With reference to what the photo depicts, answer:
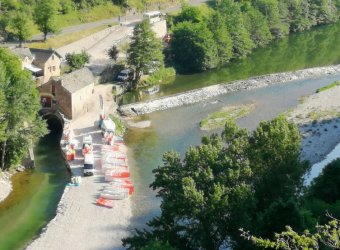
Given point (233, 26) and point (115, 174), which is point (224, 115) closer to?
point (115, 174)

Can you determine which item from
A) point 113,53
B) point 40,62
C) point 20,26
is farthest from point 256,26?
point 40,62

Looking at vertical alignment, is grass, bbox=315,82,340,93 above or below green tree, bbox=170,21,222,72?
below

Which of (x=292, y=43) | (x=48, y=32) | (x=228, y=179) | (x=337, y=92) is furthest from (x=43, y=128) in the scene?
(x=292, y=43)

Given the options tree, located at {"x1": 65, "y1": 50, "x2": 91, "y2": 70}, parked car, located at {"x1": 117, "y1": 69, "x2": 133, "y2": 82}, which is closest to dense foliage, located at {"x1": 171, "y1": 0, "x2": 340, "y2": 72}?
parked car, located at {"x1": 117, "y1": 69, "x2": 133, "y2": 82}

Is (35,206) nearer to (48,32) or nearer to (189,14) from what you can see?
(48,32)

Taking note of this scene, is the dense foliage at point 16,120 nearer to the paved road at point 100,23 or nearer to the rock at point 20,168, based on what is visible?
the rock at point 20,168

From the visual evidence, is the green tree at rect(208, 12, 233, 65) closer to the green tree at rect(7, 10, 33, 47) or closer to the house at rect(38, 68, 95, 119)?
the green tree at rect(7, 10, 33, 47)
